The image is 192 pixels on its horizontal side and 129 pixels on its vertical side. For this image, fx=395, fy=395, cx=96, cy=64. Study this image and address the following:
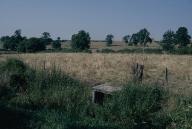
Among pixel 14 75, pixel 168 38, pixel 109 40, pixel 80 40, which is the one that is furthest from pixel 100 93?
pixel 109 40

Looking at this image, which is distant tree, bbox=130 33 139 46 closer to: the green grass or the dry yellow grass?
Answer: the dry yellow grass

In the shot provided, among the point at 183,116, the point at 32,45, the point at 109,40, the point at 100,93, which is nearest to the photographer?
the point at 183,116

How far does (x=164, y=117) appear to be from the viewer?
10.6m

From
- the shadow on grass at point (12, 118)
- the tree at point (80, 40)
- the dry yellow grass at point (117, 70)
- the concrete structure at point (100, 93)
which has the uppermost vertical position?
the tree at point (80, 40)

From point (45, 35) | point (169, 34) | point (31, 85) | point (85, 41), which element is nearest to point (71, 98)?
point (31, 85)

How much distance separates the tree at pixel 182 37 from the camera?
9581 cm

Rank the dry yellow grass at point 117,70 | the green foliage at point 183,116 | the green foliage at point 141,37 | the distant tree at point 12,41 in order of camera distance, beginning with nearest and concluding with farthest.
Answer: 1. the green foliage at point 183,116
2. the dry yellow grass at point 117,70
3. the distant tree at point 12,41
4. the green foliage at point 141,37

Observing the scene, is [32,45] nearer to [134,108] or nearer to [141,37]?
[141,37]

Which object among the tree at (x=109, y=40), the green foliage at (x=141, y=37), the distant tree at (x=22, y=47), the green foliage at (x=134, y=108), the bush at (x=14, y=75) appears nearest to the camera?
the green foliage at (x=134, y=108)

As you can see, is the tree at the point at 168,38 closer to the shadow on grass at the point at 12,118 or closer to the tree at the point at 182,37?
the tree at the point at 182,37

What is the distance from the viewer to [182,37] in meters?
96.2

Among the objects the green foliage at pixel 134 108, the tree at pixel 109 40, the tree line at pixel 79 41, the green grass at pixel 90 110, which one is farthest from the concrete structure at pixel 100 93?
the tree at pixel 109 40

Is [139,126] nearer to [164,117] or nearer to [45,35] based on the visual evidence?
[164,117]

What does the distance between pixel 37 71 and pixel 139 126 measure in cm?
578
